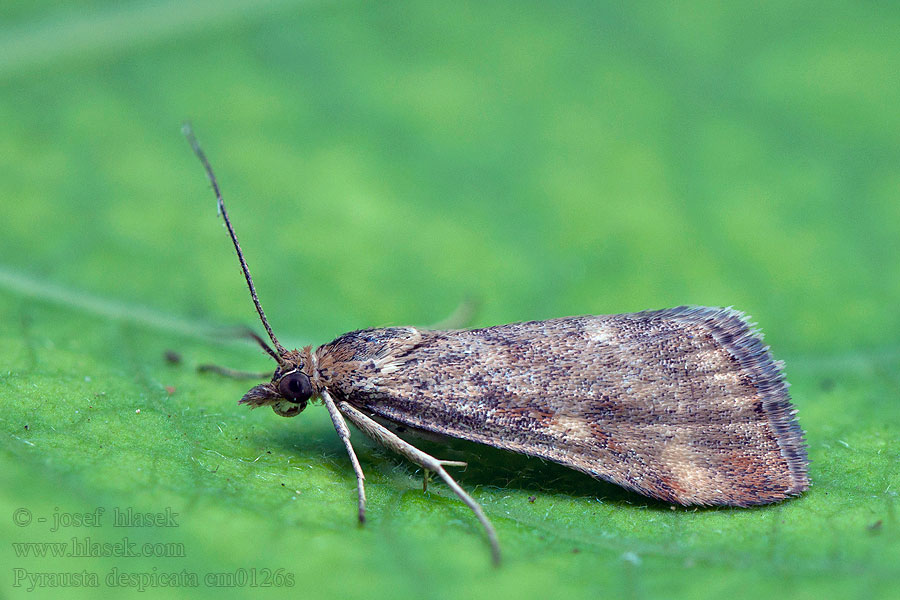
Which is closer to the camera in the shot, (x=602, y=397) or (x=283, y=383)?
(x=602, y=397)

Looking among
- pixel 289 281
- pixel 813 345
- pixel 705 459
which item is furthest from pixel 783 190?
pixel 289 281

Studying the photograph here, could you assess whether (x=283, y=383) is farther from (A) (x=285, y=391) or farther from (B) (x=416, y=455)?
(B) (x=416, y=455)

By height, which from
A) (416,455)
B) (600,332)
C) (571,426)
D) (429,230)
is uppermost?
(429,230)

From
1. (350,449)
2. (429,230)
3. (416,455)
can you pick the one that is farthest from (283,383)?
(429,230)

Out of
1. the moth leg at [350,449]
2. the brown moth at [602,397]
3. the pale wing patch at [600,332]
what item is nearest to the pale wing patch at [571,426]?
the brown moth at [602,397]

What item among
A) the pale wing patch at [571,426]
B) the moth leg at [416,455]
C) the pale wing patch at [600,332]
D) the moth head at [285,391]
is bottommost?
the moth leg at [416,455]

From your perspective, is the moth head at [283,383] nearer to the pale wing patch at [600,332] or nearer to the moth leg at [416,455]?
the moth leg at [416,455]

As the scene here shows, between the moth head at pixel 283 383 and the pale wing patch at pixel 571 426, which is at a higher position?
the moth head at pixel 283 383
